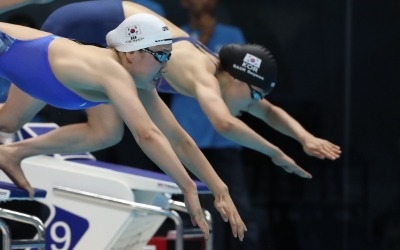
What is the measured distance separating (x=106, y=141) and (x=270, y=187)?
2.38 meters

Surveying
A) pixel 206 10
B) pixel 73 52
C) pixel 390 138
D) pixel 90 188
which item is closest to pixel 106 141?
pixel 90 188

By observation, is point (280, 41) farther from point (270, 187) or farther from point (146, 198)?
point (146, 198)

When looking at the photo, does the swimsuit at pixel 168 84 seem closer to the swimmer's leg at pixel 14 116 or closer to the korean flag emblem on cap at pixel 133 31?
the swimmer's leg at pixel 14 116

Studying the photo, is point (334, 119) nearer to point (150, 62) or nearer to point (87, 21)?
point (87, 21)

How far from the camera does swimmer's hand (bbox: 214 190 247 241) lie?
6059mm

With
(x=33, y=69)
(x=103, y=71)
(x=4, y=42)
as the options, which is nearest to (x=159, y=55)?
(x=103, y=71)

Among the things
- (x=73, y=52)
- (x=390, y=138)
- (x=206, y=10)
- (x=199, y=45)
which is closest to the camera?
(x=73, y=52)

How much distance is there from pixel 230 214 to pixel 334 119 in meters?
3.34

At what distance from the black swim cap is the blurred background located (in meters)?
1.47

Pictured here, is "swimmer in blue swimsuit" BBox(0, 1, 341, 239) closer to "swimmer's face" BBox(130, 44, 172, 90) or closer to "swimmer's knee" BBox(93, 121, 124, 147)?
"swimmer's knee" BBox(93, 121, 124, 147)

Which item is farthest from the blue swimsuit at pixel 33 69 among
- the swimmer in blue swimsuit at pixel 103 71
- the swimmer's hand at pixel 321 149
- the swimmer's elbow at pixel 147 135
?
the swimmer's hand at pixel 321 149

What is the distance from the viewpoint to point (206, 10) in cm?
880

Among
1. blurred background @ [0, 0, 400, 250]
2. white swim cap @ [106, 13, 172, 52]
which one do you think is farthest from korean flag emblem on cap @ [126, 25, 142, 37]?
blurred background @ [0, 0, 400, 250]

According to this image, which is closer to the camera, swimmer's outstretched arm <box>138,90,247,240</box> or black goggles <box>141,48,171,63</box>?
swimmer's outstretched arm <box>138,90,247,240</box>
